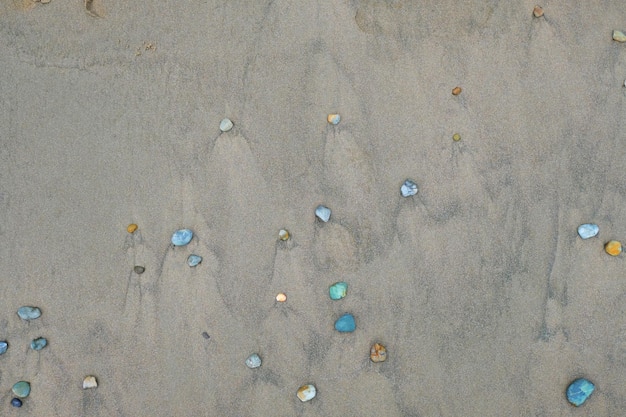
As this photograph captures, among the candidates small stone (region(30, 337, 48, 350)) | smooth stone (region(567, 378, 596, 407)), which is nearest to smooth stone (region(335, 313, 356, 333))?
smooth stone (region(567, 378, 596, 407))

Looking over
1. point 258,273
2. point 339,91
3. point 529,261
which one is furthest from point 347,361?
point 339,91

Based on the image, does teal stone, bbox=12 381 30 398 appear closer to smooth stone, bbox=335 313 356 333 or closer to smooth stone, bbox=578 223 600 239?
smooth stone, bbox=335 313 356 333

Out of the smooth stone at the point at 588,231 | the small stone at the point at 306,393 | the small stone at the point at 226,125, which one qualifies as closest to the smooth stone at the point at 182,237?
the small stone at the point at 226,125

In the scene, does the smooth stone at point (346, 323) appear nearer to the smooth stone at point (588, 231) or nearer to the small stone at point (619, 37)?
the smooth stone at point (588, 231)

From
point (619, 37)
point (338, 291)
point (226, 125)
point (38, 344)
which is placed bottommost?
point (38, 344)

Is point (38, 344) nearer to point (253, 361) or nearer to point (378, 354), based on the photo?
point (253, 361)

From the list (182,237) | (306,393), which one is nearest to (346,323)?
(306,393)
